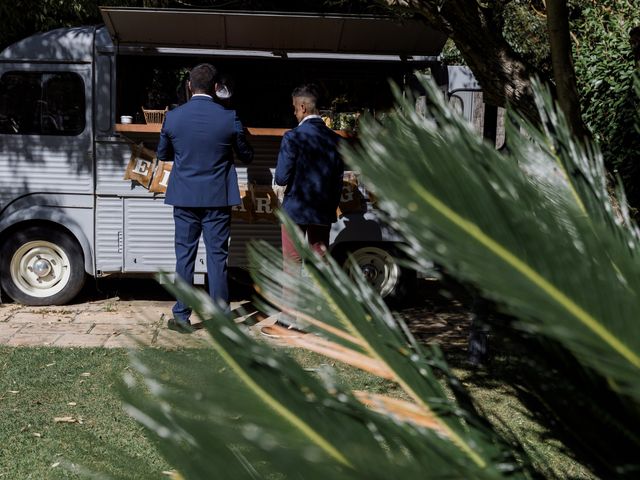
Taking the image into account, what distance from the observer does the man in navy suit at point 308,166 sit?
690cm

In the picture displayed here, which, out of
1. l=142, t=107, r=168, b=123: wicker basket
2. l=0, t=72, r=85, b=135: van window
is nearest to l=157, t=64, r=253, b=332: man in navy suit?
l=142, t=107, r=168, b=123: wicker basket

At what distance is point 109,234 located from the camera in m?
8.21

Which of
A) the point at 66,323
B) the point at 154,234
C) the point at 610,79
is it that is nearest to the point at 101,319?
the point at 66,323

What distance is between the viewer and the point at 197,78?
22.0 ft

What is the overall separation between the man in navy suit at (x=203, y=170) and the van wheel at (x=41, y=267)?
6.20 feet

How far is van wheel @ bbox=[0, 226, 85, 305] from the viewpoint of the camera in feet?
27.0

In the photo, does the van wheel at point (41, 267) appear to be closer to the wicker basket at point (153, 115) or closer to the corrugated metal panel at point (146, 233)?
the corrugated metal panel at point (146, 233)

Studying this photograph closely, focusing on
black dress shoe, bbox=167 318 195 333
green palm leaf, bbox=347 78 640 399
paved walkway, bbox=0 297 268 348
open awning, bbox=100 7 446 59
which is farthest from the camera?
open awning, bbox=100 7 446 59

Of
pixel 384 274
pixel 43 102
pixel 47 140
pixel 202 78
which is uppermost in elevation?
pixel 202 78

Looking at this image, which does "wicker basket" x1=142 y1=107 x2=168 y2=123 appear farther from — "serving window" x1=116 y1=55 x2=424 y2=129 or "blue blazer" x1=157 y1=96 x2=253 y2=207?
"blue blazer" x1=157 y1=96 x2=253 y2=207

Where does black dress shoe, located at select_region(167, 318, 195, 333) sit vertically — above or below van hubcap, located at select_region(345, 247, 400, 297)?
above

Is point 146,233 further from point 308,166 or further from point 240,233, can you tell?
point 308,166

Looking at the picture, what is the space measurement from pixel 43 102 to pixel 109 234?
1477mm

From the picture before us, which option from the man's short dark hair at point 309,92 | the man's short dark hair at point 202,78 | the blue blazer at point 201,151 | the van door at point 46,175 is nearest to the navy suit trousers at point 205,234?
the blue blazer at point 201,151
